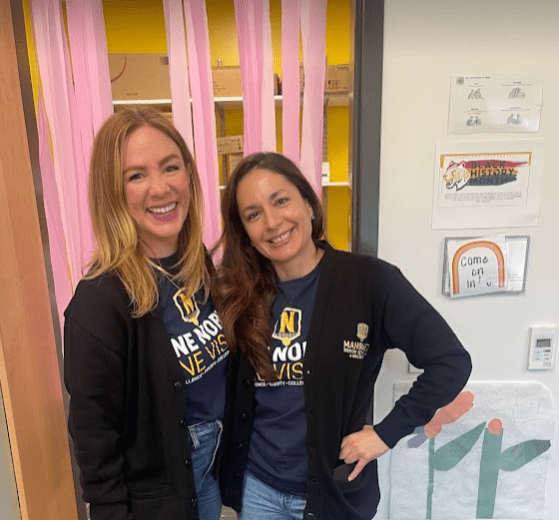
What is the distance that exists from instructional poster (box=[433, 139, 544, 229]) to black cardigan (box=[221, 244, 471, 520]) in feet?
1.14

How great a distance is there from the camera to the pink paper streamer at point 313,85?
1.34 meters

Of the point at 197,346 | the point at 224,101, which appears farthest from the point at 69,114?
the point at 197,346

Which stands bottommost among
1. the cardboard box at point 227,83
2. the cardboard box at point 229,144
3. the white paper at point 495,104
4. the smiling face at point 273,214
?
the smiling face at point 273,214

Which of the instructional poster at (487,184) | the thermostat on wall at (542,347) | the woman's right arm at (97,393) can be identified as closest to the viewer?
the woman's right arm at (97,393)

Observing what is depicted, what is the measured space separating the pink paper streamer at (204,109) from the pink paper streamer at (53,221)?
1.56 ft

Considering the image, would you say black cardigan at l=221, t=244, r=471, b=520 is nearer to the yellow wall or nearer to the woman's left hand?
the woman's left hand

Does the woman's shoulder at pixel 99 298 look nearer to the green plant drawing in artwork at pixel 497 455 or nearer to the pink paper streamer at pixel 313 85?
the pink paper streamer at pixel 313 85

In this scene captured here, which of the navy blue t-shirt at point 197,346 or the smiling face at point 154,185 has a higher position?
the smiling face at point 154,185

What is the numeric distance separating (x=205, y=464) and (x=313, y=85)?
1131 millimetres

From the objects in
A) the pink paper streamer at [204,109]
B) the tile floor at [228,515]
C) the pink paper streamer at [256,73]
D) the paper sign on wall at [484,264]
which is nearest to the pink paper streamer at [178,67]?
the pink paper streamer at [204,109]

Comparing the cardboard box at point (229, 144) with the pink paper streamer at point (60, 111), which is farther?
the cardboard box at point (229, 144)

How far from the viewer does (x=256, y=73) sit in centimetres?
139

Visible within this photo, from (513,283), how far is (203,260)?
3.06 ft

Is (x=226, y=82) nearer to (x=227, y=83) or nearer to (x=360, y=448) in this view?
(x=227, y=83)
